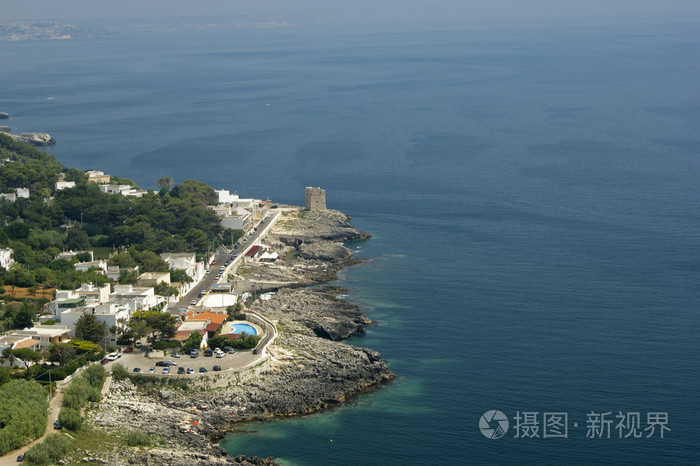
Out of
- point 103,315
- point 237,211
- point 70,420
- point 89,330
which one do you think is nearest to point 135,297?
point 103,315

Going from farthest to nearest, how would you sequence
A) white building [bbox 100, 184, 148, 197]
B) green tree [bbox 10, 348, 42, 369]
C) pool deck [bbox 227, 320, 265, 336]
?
white building [bbox 100, 184, 148, 197], pool deck [bbox 227, 320, 265, 336], green tree [bbox 10, 348, 42, 369]

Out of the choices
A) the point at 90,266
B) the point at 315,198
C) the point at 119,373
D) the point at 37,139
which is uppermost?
the point at 315,198

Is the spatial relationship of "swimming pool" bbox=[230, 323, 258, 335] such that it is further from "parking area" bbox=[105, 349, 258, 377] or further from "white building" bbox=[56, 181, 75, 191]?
"white building" bbox=[56, 181, 75, 191]

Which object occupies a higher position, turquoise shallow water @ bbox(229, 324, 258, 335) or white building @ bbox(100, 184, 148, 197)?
white building @ bbox(100, 184, 148, 197)

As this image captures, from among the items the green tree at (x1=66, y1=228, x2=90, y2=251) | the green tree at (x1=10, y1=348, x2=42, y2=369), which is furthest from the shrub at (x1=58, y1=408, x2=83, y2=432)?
the green tree at (x1=66, y1=228, x2=90, y2=251)

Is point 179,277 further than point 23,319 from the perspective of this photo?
Yes

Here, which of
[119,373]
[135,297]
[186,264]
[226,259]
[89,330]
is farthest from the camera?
[226,259]

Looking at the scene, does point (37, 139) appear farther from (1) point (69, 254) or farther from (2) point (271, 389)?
(2) point (271, 389)
